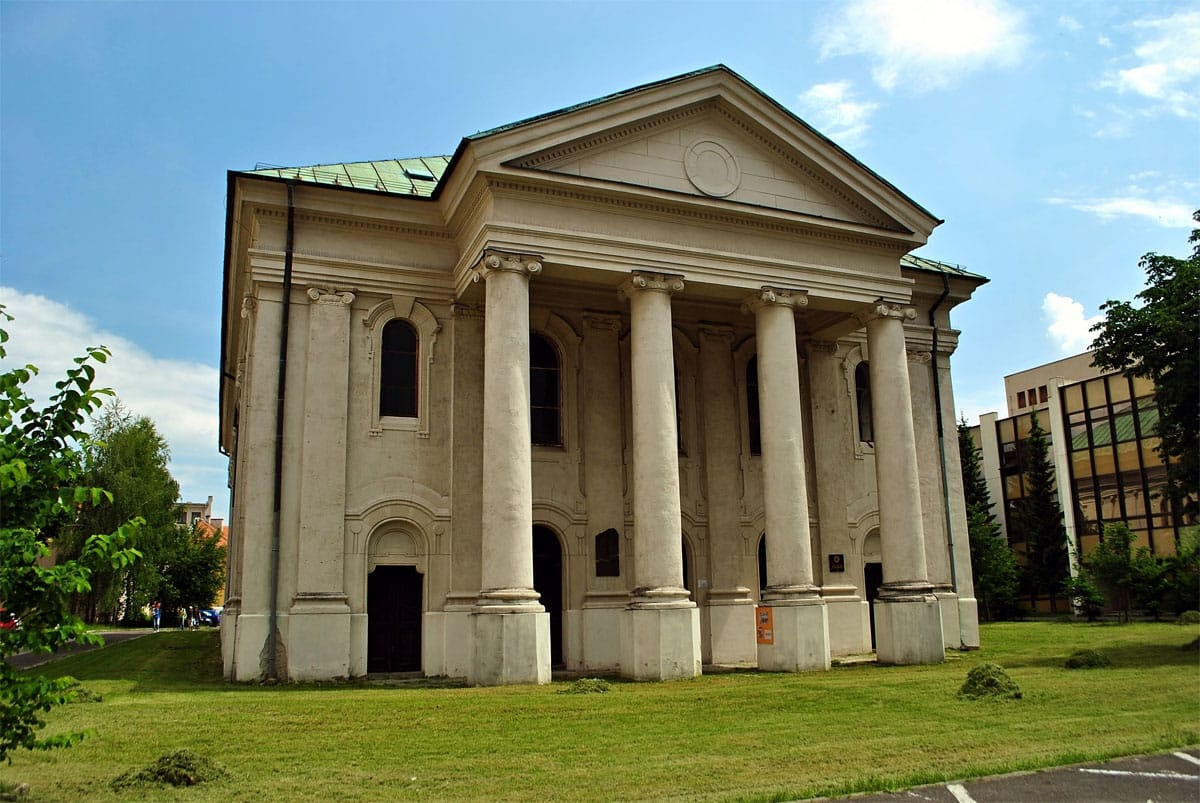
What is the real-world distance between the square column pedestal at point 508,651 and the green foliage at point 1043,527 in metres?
44.4

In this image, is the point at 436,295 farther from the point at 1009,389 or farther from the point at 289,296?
the point at 1009,389

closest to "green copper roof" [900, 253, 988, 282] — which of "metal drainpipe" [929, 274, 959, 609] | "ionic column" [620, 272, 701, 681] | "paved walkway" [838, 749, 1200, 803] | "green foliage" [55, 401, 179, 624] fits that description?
"metal drainpipe" [929, 274, 959, 609]

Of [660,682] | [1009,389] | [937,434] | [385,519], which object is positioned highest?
[1009,389]

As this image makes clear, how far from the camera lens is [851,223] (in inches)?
942

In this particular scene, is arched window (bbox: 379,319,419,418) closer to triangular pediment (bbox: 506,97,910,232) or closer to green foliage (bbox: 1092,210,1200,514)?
triangular pediment (bbox: 506,97,910,232)

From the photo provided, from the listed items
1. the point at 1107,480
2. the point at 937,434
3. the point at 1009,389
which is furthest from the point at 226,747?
the point at 1009,389

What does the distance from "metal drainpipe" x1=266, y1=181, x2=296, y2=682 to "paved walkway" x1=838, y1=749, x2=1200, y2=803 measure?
47.9ft

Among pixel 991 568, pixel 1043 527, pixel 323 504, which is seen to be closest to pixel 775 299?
pixel 323 504

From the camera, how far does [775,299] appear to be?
23.2m

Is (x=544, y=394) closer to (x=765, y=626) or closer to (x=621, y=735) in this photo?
(x=765, y=626)

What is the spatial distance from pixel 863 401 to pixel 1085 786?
19.8 m

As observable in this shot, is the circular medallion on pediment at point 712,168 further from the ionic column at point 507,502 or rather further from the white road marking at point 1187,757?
the white road marking at point 1187,757

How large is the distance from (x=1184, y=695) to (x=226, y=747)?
12.6 metres

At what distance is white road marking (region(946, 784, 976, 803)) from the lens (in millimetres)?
8883
